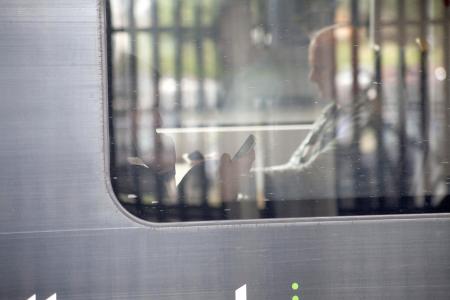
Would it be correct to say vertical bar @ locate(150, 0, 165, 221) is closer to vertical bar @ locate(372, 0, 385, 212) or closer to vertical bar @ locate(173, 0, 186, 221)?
vertical bar @ locate(173, 0, 186, 221)

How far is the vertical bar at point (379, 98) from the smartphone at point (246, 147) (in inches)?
18.8

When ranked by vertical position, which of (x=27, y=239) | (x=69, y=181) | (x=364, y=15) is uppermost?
(x=364, y=15)

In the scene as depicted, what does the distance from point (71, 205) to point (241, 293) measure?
704 mm

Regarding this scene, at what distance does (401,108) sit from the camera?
2.70 m

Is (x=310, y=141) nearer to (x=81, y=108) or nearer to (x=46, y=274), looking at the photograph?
(x=81, y=108)

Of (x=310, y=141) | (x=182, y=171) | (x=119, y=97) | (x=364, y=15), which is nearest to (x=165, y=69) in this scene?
(x=119, y=97)

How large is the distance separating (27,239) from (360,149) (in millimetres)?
1275

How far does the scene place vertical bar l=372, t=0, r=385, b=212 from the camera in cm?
268

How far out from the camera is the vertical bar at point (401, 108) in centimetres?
269

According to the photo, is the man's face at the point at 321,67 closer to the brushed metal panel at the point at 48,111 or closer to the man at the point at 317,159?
the man at the point at 317,159

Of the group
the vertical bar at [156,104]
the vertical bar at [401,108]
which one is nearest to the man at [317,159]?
the vertical bar at [401,108]

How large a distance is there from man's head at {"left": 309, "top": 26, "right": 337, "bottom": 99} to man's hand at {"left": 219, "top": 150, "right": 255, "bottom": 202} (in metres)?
0.36

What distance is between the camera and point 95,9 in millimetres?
2562

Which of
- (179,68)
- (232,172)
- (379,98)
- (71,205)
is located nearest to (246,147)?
(232,172)
